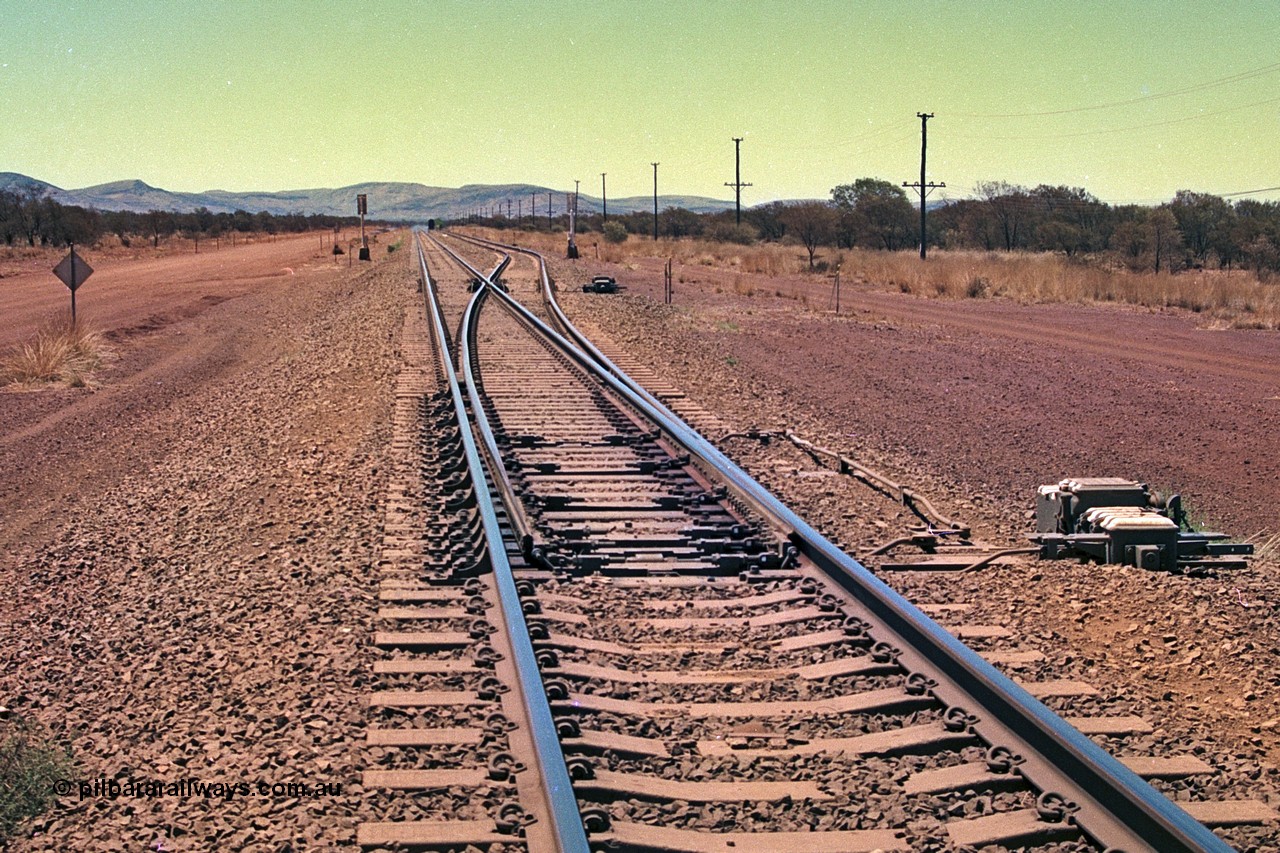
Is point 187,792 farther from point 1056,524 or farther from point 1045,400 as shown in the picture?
point 1045,400

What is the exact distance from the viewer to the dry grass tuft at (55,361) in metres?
21.0

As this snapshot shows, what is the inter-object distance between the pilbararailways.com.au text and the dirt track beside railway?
16mm

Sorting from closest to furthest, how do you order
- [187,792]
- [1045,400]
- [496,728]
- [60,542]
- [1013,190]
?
1. [187,792]
2. [496,728]
3. [60,542]
4. [1045,400]
5. [1013,190]

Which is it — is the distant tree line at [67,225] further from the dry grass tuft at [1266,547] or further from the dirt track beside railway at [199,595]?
the dry grass tuft at [1266,547]

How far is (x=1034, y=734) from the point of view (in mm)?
4957

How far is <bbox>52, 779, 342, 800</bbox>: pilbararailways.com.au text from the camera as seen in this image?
476 centimetres

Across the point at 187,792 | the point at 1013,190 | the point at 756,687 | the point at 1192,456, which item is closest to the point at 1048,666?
the point at 756,687

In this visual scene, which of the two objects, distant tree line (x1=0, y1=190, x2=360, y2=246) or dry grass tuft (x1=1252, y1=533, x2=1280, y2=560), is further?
distant tree line (x1=0, y1=190, x2=360, y2=246)

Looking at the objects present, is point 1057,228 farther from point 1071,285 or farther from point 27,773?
point 27,773

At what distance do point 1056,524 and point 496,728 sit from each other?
486 cm

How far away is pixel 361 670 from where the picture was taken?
19.8 feet

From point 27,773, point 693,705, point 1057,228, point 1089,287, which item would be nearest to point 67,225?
point 1057,228

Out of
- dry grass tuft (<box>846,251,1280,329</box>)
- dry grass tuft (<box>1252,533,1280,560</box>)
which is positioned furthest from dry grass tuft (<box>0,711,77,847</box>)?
dry grass tuft (<box>846,251,1280,329</box>)

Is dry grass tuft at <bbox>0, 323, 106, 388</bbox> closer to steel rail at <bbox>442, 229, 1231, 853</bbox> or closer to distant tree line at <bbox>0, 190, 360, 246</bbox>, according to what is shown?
steel rail at <bbox>442, 229, 1231, 853</bbox>
